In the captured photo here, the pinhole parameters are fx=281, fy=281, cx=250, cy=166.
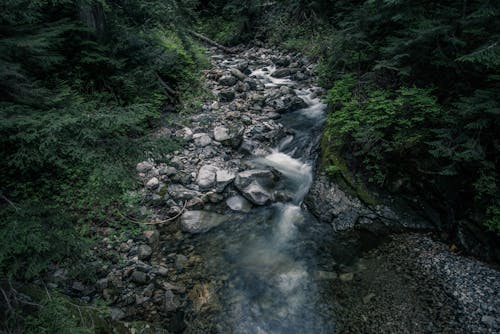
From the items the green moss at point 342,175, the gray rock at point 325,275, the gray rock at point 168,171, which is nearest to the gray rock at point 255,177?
the green moss at point 342,175

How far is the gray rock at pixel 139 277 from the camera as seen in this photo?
427 cm

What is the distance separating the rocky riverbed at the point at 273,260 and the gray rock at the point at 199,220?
0.8 inches

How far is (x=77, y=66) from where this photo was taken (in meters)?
5.93

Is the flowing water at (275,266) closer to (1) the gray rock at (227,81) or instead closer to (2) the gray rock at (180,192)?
(2) the gray rock at (180,192)

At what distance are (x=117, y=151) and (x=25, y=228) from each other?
1111 mm

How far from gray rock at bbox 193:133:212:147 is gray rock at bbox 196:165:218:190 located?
976mm

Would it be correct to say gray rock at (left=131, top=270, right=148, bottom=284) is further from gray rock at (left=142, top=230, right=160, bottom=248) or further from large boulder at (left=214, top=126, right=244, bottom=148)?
large boulder at (left=214, top=126, right=244, bottom=148)

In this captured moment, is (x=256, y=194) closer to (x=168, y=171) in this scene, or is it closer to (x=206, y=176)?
(x=206, y=176)

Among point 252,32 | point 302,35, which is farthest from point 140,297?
point 252,32

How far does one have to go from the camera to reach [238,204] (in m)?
5.92

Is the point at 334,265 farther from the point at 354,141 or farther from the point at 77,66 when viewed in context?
the point at 77,66

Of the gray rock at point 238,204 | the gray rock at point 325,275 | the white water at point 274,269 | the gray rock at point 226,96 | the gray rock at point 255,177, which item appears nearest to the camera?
the white water at point 274,269

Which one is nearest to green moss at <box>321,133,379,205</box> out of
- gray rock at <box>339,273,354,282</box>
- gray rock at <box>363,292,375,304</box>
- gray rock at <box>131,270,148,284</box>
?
gray rock at <box>339,273,354,282</box>

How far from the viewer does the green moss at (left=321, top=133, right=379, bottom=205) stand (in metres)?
5.29
